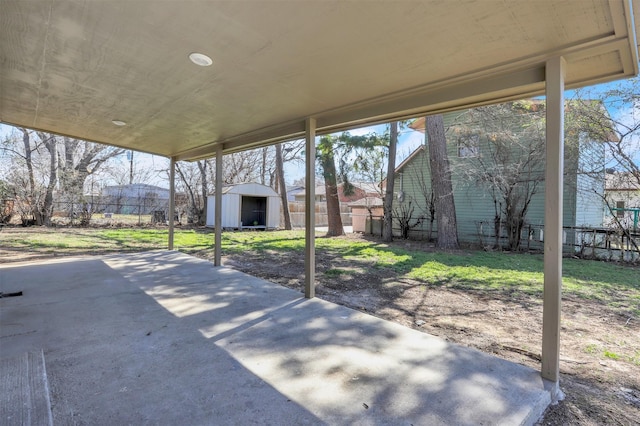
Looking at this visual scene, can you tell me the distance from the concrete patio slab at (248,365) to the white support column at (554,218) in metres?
0.23

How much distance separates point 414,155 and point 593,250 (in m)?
6.18

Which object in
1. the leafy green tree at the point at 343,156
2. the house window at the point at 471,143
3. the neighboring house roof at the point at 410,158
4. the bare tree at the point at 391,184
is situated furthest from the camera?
the neighboring house roof at the point at 410,158

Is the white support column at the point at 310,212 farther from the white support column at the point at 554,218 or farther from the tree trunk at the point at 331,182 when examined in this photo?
the tree trunk at the point at 331,182

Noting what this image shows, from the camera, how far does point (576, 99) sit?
6.56 m

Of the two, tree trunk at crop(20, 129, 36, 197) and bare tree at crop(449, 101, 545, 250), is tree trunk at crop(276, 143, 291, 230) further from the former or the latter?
tree trunk at crop(20, 129, 36, 197)

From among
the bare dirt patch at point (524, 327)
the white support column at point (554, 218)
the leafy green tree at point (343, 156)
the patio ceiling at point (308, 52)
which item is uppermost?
the leafy green tree at point (343, 156)

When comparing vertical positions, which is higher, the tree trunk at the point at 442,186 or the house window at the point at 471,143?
the house window at the point at 471,143

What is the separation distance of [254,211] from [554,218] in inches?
567

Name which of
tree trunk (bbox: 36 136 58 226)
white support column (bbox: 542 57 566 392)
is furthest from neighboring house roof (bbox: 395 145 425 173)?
tree trunk (bbox: 36 136 58 226)

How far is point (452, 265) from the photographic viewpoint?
262 inches

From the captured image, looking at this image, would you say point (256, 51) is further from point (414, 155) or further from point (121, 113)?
point (414, 155)

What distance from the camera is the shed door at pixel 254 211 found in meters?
15.4

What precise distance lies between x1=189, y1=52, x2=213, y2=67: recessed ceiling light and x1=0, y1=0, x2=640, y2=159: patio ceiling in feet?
0.22

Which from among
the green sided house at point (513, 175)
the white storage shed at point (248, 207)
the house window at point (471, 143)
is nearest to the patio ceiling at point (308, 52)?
the green sided house at point (513, 175)
